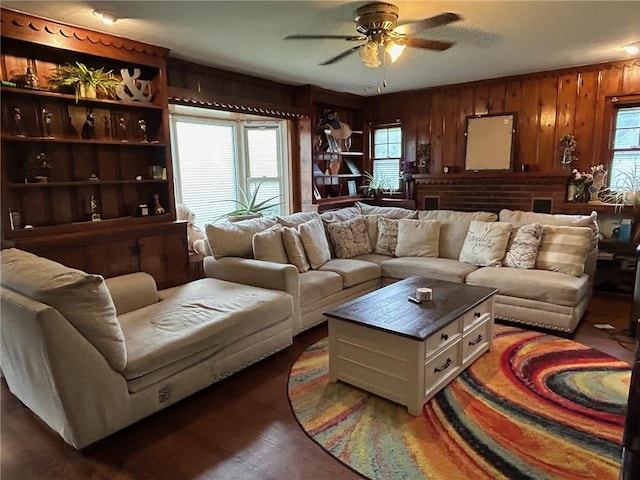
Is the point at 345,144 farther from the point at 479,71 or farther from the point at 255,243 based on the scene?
the point at 255,243

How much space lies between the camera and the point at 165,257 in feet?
12.8

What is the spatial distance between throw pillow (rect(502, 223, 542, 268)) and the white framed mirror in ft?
5.01

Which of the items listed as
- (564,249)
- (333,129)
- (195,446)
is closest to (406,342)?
(195,446)

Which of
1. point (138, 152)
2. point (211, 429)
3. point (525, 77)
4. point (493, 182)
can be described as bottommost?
point (211, 429)

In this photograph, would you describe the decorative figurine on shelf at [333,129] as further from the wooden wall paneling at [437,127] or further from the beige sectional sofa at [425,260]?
the beige sectional sofa at [425,260]

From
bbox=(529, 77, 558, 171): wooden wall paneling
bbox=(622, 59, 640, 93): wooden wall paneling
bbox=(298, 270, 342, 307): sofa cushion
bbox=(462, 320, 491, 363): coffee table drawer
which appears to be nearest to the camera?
bbox=(462, 320, 491, 363): coffee table drawer

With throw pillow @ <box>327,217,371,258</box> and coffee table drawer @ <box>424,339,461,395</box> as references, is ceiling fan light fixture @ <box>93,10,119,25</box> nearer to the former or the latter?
throw pillow @ <box>327,217,371,258</box>

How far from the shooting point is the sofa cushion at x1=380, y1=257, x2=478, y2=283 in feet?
12.9

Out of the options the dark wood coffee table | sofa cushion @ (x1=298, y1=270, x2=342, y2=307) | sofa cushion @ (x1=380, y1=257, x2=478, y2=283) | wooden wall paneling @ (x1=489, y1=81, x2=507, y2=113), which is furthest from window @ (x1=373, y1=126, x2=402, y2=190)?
the dark wood coffee table

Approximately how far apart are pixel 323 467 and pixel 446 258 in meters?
2.98

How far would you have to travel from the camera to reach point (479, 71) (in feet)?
15.7

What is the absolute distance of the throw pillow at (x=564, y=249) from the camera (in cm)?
371

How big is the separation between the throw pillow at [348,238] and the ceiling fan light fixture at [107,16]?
2658 mm

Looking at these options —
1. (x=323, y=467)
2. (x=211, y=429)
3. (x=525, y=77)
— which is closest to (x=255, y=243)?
(x=211, y=429)
